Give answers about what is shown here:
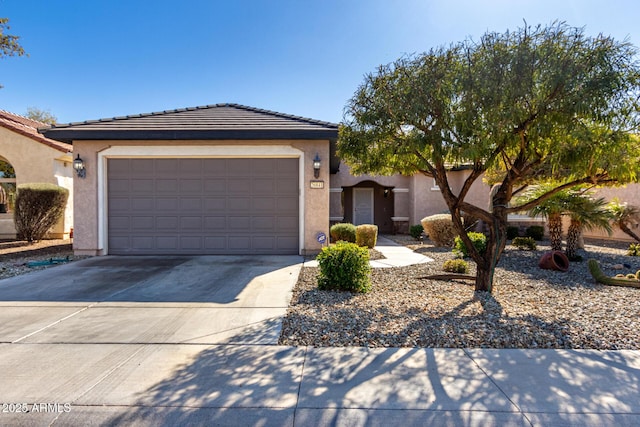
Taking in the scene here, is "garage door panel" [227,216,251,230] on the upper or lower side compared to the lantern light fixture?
lower

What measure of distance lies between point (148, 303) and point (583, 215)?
32.4ft

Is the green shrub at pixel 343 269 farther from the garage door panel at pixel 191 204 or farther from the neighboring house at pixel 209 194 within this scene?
the garage door panel at pixel 191 204

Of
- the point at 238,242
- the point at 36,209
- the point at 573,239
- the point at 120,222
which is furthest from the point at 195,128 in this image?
the point at 573,239

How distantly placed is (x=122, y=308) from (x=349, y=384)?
372 centimetres

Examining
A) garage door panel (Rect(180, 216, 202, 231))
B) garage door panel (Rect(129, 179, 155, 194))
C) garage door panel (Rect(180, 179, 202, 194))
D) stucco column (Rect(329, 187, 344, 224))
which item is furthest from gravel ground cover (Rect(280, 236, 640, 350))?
stucco column (Rect(329, 187, 344, 224))

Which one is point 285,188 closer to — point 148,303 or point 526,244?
point 148,303

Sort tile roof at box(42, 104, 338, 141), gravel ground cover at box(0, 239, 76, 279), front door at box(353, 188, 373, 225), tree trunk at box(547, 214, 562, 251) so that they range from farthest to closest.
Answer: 1. front door at box(353, 188, 373, 225)
2. tree trunk at box(547, 214, 562, 251)
3. tile roof at box(42, 104, 338, 141)
4. gravel ground cover at box(0, 239, 76, 279)

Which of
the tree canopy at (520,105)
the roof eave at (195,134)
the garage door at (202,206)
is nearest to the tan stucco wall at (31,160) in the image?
the roof eave at (195,134)

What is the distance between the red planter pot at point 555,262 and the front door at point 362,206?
9498 mm

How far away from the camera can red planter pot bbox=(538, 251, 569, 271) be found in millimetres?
7629

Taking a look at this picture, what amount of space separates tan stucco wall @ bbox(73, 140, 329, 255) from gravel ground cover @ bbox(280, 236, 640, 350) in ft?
7.76

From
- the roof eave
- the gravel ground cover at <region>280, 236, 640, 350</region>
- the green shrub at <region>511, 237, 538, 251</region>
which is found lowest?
the gravel ground cover at <region>280, 236, 640, 350</region>

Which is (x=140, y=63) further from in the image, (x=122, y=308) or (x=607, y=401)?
(x=607, y=401)

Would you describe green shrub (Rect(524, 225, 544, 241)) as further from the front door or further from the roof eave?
the roof eave
